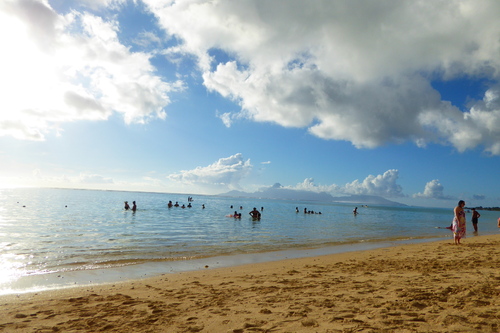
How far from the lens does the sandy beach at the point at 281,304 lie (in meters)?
4.63

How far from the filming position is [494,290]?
228 inches

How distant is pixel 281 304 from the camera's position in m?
5.77

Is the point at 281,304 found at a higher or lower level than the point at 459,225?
lower

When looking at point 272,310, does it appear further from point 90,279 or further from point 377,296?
point 90,279

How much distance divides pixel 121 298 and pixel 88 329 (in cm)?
183

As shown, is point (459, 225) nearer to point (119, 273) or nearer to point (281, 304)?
point (281, 304)

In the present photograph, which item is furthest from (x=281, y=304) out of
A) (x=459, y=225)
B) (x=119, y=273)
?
(x=459, y=225)

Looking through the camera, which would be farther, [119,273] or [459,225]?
[459,225]

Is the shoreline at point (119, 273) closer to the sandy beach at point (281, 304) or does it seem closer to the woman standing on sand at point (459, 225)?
the sandy beach at point (281, 304)

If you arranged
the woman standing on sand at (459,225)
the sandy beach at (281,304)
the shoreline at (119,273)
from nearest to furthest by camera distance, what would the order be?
the sandy beach at (281,304)
the shoreline at (119,273)
the woman standing on sand at (459,225)

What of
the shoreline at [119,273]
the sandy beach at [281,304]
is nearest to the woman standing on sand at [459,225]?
the sandy beach at [281,304]

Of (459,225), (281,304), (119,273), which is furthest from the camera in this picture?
(459,225)

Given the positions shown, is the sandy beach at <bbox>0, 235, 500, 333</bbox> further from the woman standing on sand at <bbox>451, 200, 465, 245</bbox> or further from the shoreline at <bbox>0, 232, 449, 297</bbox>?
the woman standing on sand at <bbox>451, 200, 465, 245</bbox>

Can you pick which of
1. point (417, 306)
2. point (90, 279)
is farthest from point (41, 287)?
point (417, 306)
